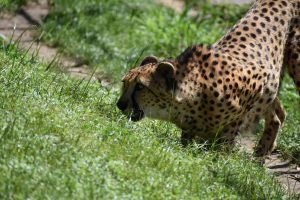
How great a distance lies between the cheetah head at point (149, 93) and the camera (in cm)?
722

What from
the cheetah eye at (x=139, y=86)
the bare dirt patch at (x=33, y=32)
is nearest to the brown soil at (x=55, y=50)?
the bare dirt patch at (x=33, y=32)

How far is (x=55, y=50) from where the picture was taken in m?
10.7

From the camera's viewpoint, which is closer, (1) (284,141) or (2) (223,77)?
(2) (223,77)

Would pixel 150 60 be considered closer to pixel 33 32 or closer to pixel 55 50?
pixel 55 50

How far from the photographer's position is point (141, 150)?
6254 mm

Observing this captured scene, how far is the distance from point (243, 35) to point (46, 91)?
1.86 meters

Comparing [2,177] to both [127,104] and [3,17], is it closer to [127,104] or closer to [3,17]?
[127,104]

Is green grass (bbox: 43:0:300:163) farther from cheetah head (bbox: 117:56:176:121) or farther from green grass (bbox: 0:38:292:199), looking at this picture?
green grass (bbox: 0:38:292:199)

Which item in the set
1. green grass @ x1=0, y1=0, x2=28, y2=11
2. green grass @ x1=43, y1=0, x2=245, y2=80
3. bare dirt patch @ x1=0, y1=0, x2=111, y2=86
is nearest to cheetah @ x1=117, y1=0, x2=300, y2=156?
bare dirt patch @ x1=0, y1=0, x2=111, y2=86

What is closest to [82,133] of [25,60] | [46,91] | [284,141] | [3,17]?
[46,91]

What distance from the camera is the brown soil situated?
779 centimetres

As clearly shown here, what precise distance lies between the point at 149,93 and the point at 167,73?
0.23m

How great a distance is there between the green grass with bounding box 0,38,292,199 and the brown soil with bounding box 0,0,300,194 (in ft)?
1.98

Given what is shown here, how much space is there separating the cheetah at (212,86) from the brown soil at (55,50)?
0.39 meters
